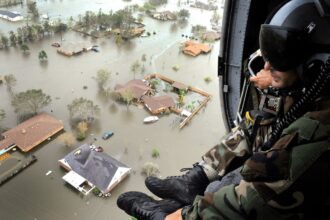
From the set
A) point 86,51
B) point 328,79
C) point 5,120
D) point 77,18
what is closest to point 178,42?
point 86,51

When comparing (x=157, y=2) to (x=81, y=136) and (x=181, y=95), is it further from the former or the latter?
(x=81, y=136)

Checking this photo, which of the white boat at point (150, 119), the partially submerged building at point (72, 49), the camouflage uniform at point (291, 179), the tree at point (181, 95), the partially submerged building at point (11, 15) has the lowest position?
the white boat at point (150, 119)

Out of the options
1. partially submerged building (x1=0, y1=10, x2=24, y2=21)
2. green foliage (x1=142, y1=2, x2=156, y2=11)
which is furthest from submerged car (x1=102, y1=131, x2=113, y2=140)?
green foliage (x1=142, y1=2, x2=156, y2=11)

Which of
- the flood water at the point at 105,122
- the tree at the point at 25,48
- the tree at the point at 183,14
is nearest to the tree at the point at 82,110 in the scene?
the flood water at the point at 105,122

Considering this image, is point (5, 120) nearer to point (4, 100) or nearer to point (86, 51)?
point (4, 100)

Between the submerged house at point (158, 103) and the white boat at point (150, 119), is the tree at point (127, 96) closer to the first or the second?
the submerged house at point (158, 103)

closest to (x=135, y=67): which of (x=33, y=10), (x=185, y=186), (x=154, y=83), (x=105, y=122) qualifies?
(x=154, y=83)
